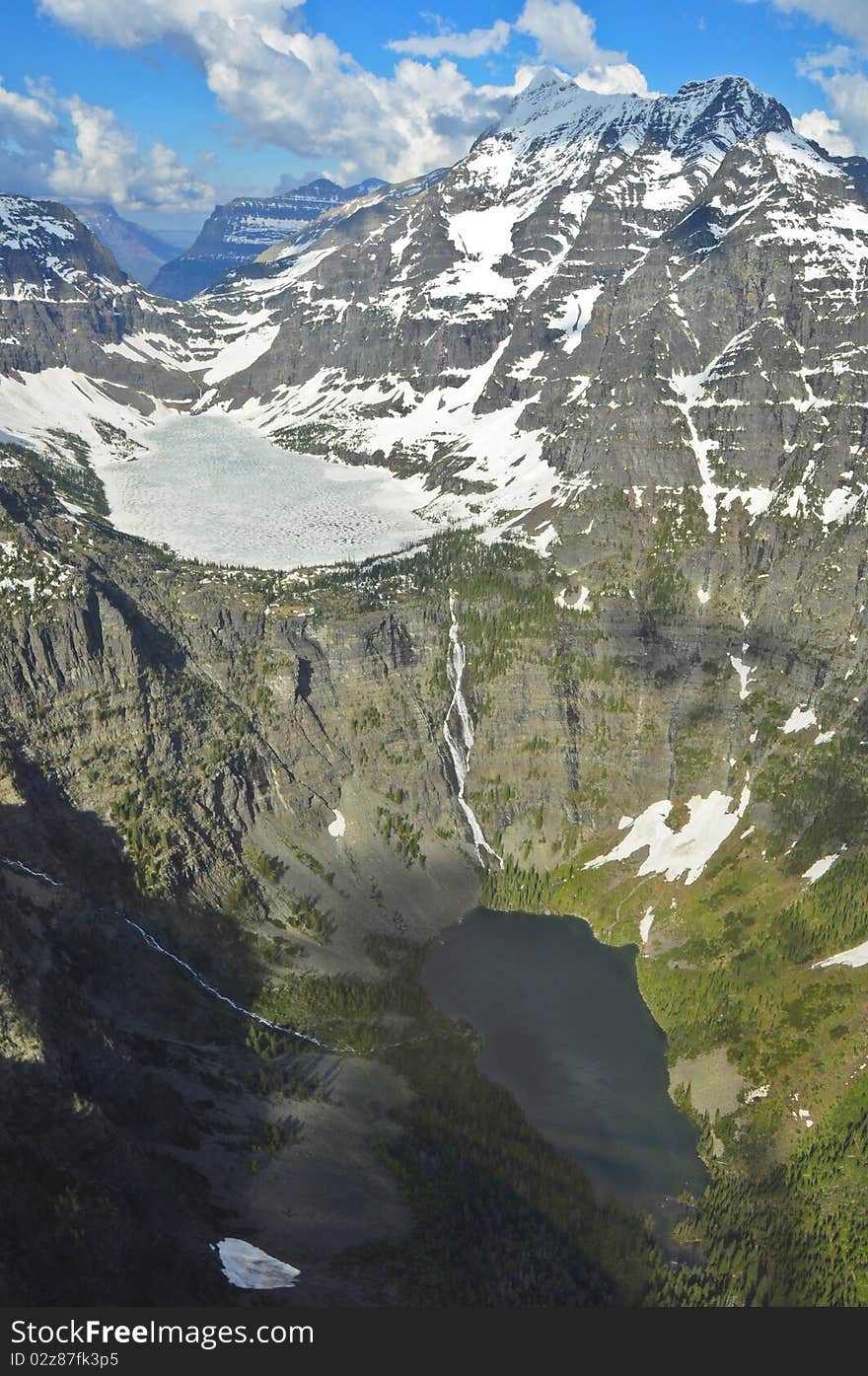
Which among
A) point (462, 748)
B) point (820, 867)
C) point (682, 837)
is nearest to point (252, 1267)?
point (820, 867)

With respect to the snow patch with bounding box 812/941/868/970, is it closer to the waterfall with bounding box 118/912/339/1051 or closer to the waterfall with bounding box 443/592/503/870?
the waterfall with bounding box 443/592/503/870

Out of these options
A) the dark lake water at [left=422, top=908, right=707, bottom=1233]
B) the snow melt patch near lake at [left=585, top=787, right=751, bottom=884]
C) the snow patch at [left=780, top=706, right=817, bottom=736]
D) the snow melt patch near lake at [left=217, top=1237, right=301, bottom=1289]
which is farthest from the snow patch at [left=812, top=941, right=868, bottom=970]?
the snow melt patch near lake at [left=217, top=1237, right=301, bottom=1289]

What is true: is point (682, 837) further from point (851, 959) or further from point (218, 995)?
point (218, 995)

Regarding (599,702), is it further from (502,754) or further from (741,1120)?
(741,1120)

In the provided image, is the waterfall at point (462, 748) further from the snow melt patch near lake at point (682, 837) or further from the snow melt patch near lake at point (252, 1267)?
the snow melt patch near lake at point (252, 1267)

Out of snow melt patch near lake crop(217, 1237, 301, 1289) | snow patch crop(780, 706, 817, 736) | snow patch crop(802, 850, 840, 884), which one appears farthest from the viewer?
snow patch crop(780, 706, 817, 736)

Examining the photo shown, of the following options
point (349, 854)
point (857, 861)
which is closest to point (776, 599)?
point (857, 861)
